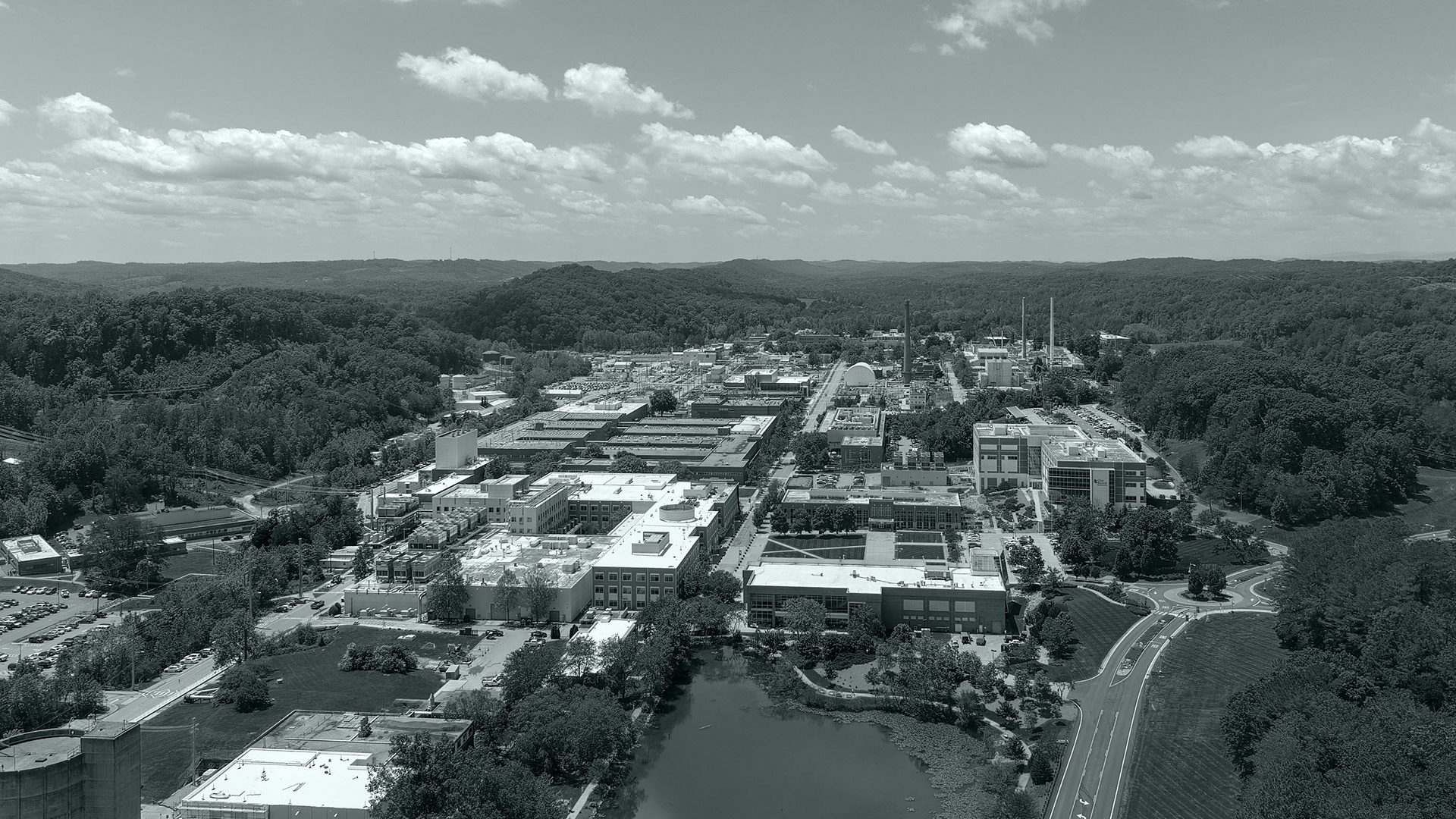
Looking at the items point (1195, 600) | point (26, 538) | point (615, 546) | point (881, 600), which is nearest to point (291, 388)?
point (26, 538)

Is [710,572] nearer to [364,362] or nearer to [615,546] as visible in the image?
[615,546]

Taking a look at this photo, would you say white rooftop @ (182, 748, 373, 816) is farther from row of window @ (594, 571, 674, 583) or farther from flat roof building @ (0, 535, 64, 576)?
flat roof building @ (0, 535, 64, 576)

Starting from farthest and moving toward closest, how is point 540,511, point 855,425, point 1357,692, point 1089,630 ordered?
point 855,425, point 540,511, point 1089,630, point 1357,692

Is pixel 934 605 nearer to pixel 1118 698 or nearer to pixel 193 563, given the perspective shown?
pixel 1118 698

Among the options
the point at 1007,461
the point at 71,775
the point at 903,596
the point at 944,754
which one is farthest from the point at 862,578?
the point at 71,775

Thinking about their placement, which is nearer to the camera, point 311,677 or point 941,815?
point 941,815

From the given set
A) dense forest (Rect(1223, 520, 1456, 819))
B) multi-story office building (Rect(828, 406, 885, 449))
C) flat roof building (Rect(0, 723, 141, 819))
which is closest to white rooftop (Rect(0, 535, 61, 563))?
flat roof building (Rect(0, 723, 141, 819))
